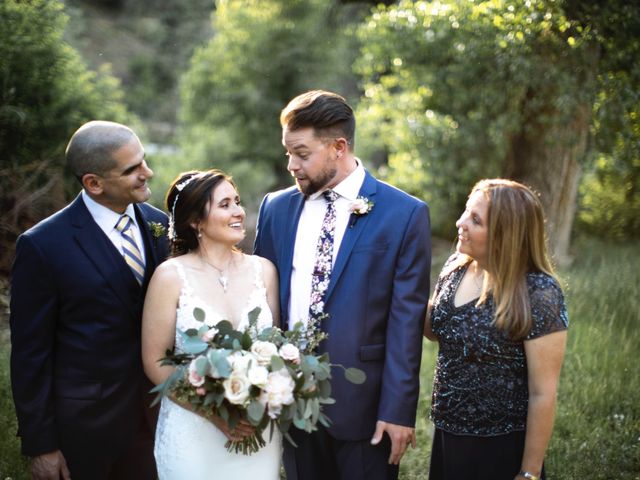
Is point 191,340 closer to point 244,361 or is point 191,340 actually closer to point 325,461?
point 244,361

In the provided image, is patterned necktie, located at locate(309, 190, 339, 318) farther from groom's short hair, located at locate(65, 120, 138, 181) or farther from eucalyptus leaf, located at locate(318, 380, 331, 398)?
groom's short hair, located at locate(65, 120, 138, 181)

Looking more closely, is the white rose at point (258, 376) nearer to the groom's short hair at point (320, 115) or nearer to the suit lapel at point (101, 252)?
the suit lapel at point (101, 252)

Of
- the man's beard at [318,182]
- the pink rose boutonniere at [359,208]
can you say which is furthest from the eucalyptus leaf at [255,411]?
the man's beard at [318,182]

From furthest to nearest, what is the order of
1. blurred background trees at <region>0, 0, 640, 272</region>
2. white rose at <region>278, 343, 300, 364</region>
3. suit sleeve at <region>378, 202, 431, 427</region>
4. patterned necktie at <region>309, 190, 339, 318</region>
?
blurred background trees at <region>0, 0, 640, 272</region> < patterned necktie at <region>309, 190, 339, 318</region> < suit sleeve at <region>378, 202, 431, 427</region> < white rose at <region>278, 343, 300, 364</region>

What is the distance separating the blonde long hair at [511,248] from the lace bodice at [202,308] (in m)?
1.02

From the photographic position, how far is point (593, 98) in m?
7.16

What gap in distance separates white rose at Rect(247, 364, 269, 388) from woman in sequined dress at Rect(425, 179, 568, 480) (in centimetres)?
95

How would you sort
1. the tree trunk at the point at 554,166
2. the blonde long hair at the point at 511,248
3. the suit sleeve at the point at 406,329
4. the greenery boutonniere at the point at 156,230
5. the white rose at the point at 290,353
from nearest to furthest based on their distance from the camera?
the white rose at the point at 290,353
the blonde long hair at the point at 511,248
the suit sleeve at the point at 406,329
the greenery boutonniere at the point at 156,230
the tree trunk at the point at 554,166

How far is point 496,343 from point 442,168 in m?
7.52

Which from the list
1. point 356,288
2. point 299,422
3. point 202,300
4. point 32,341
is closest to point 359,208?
point 356,288

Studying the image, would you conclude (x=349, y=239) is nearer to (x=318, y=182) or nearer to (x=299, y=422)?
(x=318, y=182)

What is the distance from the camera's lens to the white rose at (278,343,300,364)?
255 cm

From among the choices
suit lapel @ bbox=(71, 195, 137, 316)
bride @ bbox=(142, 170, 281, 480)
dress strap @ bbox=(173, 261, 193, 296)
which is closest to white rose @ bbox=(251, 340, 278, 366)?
bride @ bbox=(142, 170, 281, 480)

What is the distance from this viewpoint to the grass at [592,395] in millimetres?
4328
